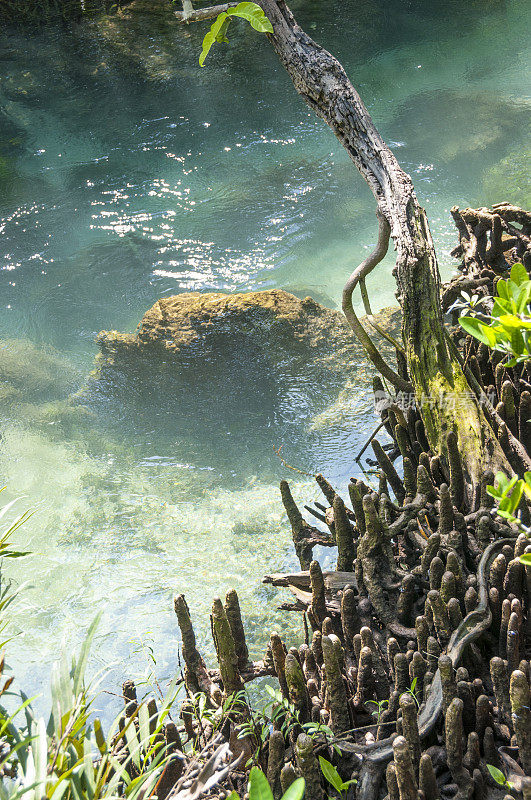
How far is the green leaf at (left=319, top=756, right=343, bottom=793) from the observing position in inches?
56.4

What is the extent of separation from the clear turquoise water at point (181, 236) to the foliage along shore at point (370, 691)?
725 mm

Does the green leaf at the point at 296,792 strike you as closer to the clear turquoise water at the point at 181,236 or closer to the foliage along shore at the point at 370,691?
the foliage along shore at the point at 370,691

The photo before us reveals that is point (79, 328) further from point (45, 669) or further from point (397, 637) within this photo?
point (397, 637)

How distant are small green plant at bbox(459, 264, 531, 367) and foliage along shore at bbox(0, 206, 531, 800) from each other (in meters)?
0.03

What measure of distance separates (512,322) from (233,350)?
391 centimetres

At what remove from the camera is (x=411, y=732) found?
133 centimetres

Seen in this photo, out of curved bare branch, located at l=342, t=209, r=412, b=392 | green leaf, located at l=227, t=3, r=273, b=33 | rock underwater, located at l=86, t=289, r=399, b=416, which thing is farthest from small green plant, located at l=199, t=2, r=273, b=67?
rock underwater, located at l=86, t=289, r=399, b=416

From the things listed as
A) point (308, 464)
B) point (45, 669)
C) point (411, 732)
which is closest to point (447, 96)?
point (308, 464)

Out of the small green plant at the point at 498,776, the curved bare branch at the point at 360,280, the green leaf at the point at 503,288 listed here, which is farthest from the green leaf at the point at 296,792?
the curved bare branch at the point at 360,280

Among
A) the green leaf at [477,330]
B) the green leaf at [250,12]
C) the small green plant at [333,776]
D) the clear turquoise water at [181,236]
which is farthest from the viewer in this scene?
the clear turquoise water at [181,236]

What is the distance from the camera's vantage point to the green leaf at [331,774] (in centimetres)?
143

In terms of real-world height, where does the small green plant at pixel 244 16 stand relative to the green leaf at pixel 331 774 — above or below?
above

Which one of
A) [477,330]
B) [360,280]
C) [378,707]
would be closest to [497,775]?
[378,707]

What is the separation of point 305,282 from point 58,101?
5505 mm
